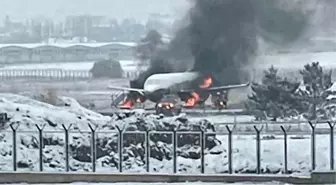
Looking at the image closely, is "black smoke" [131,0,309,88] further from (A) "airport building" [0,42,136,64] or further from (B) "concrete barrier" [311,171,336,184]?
(B) "concrete barrier" [311,171,336,184]

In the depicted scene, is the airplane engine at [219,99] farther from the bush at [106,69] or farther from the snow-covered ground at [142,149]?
the snow-covered ground at [142,149]

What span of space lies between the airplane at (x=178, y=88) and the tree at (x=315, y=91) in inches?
141

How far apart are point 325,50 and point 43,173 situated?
46.1 ft

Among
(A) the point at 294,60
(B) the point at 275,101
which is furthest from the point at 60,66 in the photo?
(B) the point at 275,101

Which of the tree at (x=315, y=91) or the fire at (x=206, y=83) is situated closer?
the tree at (x=315, y=91)

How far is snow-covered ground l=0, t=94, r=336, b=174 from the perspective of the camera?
25.1 ft

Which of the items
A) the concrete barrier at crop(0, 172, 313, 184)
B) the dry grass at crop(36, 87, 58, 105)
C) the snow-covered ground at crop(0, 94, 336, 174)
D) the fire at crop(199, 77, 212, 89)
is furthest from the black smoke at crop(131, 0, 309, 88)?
the concrete barrier at crop(0, 172, 313, 184)

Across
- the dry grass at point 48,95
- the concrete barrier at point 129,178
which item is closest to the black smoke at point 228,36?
the dry grass at point 48,95

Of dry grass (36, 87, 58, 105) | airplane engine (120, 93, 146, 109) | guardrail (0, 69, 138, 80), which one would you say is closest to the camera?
dry grass (36, 87, 58, 105)

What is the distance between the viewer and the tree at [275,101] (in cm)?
1360

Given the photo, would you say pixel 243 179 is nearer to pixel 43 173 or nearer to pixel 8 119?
pixel 43 173

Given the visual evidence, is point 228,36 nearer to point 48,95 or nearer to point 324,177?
point 48,95

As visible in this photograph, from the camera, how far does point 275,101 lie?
1394 centimetres

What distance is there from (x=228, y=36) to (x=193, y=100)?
359 cm
